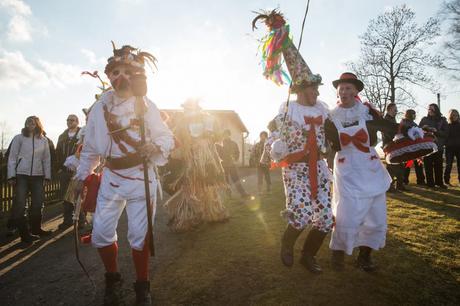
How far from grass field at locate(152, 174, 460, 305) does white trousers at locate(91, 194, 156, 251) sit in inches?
25.5

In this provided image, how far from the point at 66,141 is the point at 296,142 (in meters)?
5.71

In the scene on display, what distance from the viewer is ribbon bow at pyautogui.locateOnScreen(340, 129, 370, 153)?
362 centimetres

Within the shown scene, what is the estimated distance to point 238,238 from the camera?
5055 mm

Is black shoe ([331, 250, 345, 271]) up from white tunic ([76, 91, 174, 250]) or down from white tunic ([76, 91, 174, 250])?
down

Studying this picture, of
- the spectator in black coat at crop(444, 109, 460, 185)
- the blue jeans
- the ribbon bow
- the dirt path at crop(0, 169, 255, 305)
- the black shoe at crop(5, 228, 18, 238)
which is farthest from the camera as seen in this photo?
the spectator in black coat at crop(444, 109, 460, 185)

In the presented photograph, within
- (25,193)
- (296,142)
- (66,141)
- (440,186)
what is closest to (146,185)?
(296,142)

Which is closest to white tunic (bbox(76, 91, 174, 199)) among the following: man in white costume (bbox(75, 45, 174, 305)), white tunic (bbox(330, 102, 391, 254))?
man in white costume (bbox(75, 45, 174, 305))

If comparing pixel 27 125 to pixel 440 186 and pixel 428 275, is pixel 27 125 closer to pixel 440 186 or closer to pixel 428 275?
pixel 428 275

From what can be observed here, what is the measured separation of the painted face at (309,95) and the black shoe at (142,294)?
8.28 feet

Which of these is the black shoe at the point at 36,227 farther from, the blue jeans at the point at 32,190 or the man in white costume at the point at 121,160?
the man in white costume at the point at 121,160

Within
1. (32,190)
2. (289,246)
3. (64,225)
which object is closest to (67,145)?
(32,190)

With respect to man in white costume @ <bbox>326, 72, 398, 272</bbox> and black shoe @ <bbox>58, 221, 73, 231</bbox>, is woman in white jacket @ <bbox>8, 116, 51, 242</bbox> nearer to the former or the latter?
black shoe @ <bbox>58, 221, 73, 231</bbox>

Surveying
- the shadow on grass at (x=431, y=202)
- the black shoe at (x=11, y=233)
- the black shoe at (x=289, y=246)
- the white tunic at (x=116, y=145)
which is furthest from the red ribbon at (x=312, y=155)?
the black shoe at (x=11, y=233)

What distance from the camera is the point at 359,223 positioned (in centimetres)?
351
